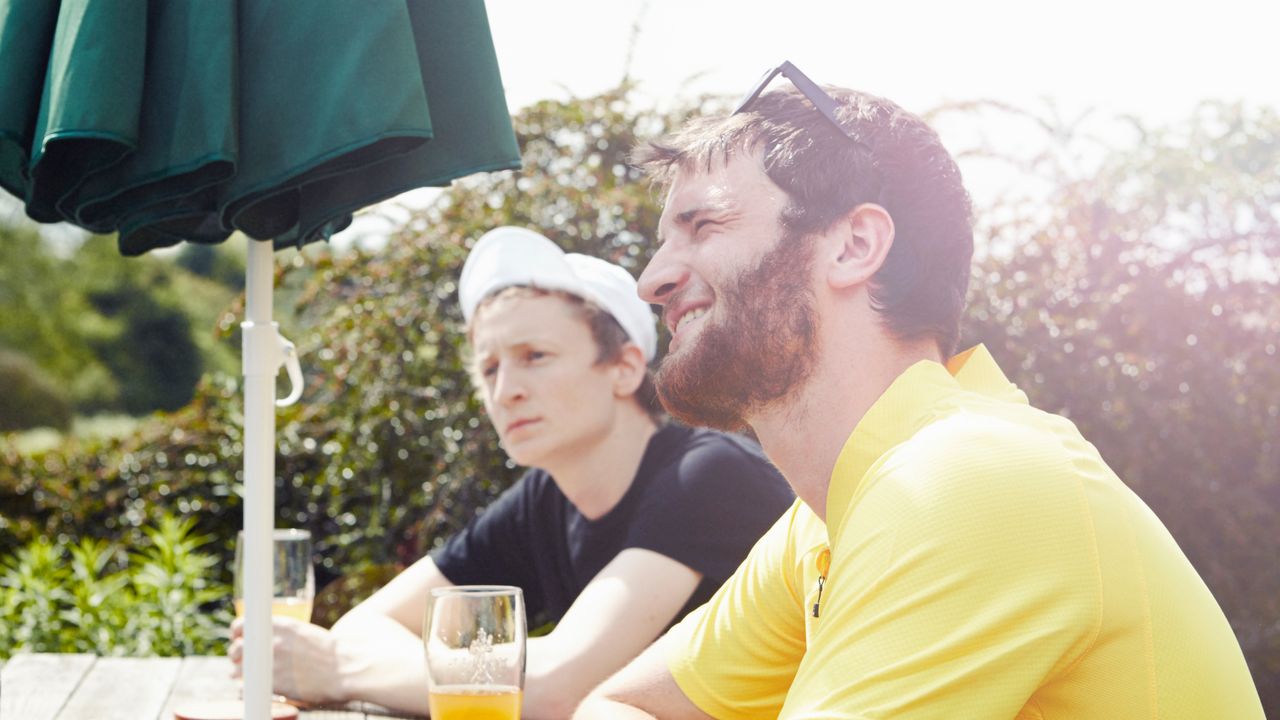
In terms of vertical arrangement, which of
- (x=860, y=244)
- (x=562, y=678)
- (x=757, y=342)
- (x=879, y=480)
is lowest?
(x=562, y=678)

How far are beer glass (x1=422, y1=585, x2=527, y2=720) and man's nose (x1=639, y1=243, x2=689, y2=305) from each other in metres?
0.47

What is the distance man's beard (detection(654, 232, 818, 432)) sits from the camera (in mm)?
1590

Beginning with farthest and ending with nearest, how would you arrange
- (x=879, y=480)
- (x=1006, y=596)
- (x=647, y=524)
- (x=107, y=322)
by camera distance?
(x=107, y=322), (x=647, y=524), (x=879, y=480), (x=1006, y=596)

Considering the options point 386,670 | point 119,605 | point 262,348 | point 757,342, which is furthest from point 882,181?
point 119,605

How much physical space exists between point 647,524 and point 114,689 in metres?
1.28

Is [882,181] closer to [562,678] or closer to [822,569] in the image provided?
[822,569]

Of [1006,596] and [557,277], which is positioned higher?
[557,277]

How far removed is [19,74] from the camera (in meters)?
1.90

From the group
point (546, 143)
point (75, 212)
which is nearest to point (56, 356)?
point (546, 143)

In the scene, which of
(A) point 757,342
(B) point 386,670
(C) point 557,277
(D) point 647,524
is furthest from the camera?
(C) point 557,277

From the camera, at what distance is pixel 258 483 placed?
2.11 meters

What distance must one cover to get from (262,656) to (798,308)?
1.16 meters

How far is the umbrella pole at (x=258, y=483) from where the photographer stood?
6.85 feet

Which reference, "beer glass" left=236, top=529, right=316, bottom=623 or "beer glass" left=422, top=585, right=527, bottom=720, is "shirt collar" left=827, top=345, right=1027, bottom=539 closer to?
"beer glass" left=422, top=585, right=527, bottom=720
